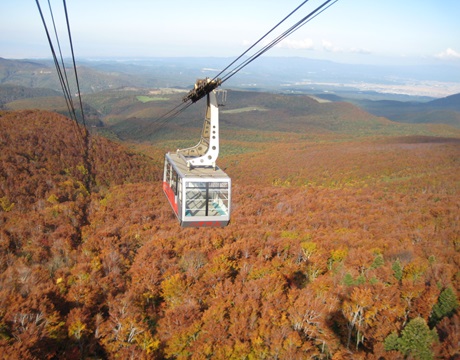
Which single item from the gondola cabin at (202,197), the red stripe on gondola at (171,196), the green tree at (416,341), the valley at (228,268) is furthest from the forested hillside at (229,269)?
the gondola cabin at (202,197)

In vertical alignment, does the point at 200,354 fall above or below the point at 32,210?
above

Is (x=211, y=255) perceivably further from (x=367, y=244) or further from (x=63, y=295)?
(x=367, y=244)

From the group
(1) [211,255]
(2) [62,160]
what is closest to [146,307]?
(1) [211,255]

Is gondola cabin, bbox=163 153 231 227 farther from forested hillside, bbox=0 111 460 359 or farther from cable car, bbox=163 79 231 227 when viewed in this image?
forested hillside, bbox=0 111 460 359

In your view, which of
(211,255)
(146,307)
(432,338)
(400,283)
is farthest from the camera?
(211,255)

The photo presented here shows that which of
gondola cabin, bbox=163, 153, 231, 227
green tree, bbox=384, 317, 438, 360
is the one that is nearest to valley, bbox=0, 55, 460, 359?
green tree, bbox=384, 317, 438, 360

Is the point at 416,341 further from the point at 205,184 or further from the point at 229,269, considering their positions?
the point at 205,184

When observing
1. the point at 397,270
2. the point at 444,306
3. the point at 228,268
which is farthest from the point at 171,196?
the point at 397,270

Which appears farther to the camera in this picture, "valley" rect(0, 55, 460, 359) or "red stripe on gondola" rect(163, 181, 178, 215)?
"valley" rect(0, 55, 460, 359)
